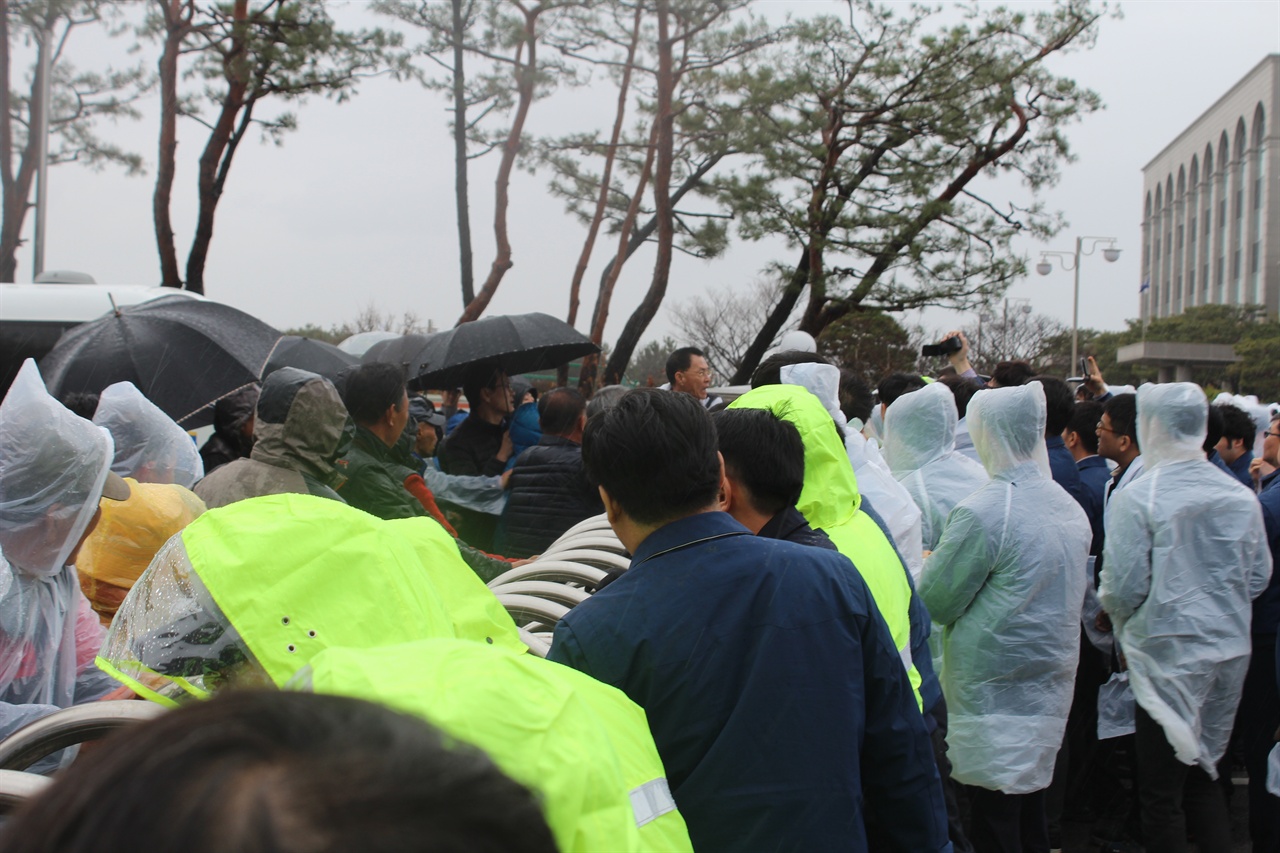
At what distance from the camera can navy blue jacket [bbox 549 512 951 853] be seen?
1759 mm

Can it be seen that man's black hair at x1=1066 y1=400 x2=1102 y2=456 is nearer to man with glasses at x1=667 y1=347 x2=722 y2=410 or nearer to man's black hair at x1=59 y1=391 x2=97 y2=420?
man with glasses at x1=667 y1=347 x2=722 y2=410

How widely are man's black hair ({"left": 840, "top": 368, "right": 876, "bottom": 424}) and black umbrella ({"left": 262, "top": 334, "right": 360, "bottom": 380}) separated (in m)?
5.59

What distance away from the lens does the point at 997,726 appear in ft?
12.3

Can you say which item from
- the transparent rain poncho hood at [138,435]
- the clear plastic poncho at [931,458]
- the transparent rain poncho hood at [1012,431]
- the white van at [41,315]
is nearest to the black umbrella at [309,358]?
the white van at [41,315]

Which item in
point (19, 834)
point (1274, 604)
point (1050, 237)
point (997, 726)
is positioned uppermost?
point (1050, 237)

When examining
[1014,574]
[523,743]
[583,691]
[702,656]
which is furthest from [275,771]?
[1014,574]

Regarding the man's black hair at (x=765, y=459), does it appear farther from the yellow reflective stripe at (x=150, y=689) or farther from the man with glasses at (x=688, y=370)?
the man with glasses at (x=688, y=370)

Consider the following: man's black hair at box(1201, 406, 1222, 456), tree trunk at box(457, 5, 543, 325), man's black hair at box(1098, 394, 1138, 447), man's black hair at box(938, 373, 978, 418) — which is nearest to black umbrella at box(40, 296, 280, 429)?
man's black hair at box(938, 373, 978, 418)

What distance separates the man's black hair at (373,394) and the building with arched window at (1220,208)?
50633mm

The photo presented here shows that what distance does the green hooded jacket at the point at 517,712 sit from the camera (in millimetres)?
884

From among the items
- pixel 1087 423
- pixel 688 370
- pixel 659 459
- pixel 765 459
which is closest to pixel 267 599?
pixel 659 459

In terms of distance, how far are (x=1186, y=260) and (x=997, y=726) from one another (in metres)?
74.9

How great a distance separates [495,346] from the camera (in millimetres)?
6910

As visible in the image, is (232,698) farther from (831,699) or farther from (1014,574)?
(1014,574)
